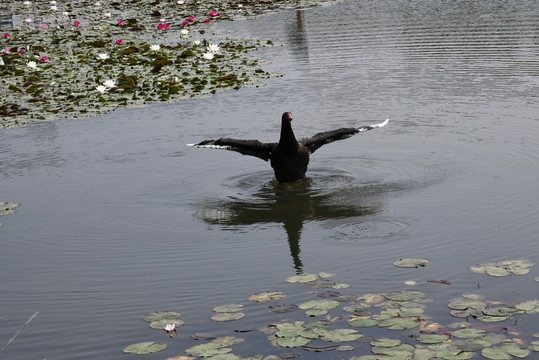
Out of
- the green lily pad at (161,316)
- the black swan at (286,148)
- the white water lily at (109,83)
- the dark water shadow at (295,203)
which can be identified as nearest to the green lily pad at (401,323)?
the green lily pad at (161,316)

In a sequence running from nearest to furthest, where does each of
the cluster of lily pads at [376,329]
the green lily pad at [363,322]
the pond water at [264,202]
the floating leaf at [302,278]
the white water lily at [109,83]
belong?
1. the cluster of lily pads at [376,329]
2. the green lily pad at [363,322]
3. the pond water at [264,202]
4. the floating leaf at [302,278]
5. the white water lily at [109,83]

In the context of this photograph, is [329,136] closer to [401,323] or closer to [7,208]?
[7,208]

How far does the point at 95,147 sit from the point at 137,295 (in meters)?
6.04

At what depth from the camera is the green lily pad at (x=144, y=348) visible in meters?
6.04

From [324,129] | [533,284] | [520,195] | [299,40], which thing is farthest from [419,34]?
[533,284]

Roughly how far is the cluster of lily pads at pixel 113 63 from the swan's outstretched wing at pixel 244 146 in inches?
199

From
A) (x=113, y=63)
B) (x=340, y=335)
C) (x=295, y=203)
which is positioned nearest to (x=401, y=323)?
(x=340, y=335)

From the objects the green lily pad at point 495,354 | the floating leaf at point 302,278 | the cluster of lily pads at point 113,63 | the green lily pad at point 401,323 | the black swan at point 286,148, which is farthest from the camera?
the cluster of lily pads at point 113,63

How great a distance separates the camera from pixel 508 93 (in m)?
14.2

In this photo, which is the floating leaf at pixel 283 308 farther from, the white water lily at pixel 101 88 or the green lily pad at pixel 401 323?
the white water lily at pixel 101 88

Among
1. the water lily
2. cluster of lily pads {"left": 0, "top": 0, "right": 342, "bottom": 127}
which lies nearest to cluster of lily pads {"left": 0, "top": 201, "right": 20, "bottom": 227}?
cluster of lily pads {"left": 0, "top": 0, "right": 342, "bottom": 127}

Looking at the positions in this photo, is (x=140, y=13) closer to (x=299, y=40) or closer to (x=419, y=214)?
(x=299, y=40)

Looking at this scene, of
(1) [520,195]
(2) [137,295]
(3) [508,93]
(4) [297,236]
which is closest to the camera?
(2) [137,295]

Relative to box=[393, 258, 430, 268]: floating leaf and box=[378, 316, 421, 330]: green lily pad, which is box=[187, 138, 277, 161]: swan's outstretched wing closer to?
box=[393, 258, 430, 268]: floating leaf
